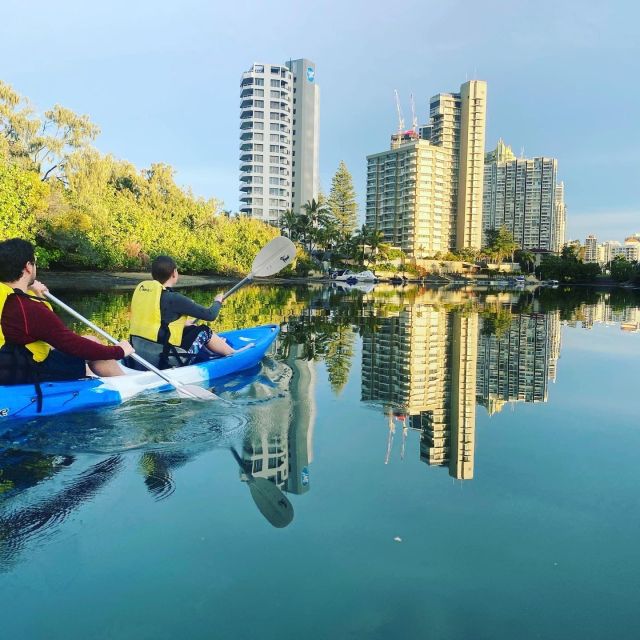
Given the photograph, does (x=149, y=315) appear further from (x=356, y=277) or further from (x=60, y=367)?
(x=356, y=277)

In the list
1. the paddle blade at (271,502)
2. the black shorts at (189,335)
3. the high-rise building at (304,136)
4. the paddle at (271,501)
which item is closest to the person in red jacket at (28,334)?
the black shorts at (189,335)

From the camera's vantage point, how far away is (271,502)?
11.4ft

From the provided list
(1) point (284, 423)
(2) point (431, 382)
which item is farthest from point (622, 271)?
(1) point (284, 423)

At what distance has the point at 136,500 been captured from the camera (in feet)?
11.4

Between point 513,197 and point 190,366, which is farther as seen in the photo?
point 513,197

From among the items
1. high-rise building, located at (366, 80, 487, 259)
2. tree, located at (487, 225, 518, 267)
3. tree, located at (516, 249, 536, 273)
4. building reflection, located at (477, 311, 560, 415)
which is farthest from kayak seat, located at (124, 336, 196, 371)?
tree, located at (516, 249, 536, 273)

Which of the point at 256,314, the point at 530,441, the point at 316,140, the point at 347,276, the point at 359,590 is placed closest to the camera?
the point at 359,590

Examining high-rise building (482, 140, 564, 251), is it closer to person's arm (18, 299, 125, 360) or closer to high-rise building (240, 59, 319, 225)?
high-rise building (240, 59, 319, 225)

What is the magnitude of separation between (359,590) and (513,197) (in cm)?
15130

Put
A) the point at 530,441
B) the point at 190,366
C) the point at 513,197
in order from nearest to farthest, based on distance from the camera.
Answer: the point at 530,441 → the point at 190,366 → the point at 513,197

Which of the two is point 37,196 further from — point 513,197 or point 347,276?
point 513,197

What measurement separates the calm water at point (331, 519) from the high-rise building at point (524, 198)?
5473 inches

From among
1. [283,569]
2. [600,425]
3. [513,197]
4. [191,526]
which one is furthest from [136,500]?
[513,197]

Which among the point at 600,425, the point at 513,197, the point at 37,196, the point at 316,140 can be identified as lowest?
the point at 600,425
